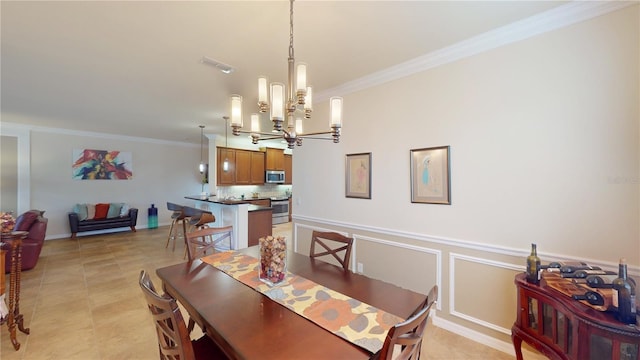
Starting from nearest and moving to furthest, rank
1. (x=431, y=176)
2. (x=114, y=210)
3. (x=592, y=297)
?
(x=592, y=297) < (x=431, y=176) < (x=114, y=210)

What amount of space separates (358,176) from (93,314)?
322 cm

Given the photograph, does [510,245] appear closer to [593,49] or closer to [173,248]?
[593,49]

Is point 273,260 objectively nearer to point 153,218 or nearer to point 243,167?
point 243,167

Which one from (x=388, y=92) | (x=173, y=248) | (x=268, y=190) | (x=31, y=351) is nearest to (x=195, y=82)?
(x=388, y=92)

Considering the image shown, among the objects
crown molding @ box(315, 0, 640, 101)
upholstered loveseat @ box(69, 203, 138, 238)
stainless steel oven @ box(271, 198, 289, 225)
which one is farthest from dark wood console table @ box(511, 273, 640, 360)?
upholstered loveseat @ box(69, 203, 138, 238)

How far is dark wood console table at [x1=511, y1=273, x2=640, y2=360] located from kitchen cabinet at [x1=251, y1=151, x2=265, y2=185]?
6.84 m

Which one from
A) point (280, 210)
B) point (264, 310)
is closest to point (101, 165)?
point (280, 210)

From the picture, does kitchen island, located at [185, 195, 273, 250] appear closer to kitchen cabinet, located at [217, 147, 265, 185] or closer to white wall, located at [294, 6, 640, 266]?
kitchen cabinet, located at [217, 147, 265, 185]

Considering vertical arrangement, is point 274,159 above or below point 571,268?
above

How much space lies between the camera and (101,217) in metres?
6.27

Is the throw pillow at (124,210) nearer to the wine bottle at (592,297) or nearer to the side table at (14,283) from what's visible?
the side table at (14,283)

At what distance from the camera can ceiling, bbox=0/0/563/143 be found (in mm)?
1768

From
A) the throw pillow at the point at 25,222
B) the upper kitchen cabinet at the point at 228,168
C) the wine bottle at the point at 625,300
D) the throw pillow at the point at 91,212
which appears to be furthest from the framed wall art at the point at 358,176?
the throw pillow at the point at 91,212

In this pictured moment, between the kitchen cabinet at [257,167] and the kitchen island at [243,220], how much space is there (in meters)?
2.48
